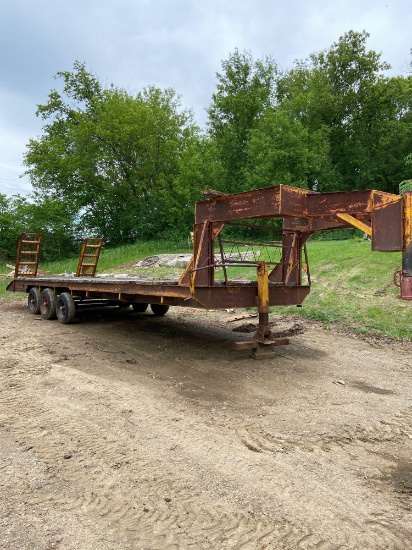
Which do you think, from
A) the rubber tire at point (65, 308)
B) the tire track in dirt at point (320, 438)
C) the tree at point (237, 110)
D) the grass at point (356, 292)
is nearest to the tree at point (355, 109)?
the tree at point (237, 110)

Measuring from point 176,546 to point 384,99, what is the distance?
46722 millimetres

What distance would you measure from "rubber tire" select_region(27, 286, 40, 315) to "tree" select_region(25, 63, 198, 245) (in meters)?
22.7

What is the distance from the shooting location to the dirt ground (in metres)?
3.06

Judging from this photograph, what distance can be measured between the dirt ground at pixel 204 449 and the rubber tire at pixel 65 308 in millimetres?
2303

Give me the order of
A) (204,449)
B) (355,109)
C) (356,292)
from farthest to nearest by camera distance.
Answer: (355,109), (356,292), (204,449)

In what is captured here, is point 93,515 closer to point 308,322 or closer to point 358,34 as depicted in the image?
point 308,322

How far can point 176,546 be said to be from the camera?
2.88 metres

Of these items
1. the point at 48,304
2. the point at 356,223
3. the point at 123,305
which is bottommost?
the point at 123,305

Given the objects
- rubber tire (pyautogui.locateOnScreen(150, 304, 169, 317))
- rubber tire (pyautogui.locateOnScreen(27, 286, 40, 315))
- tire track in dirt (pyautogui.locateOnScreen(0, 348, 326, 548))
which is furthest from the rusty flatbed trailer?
tire track in dirt (pyautogui.locateOnScreen(0, 348, 326, 548))

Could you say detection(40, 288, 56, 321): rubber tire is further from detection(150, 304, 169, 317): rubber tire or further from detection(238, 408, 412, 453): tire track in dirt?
detection(238, 408, 412, 453): tire track in dirt

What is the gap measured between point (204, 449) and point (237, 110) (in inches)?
1702

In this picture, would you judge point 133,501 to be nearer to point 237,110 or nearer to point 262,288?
point 262,288

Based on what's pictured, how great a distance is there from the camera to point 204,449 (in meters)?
4.25

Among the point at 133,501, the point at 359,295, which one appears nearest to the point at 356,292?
the point at 359,295
